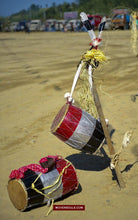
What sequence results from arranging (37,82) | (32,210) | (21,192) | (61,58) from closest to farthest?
(21,192) < (32,210) < (37,82) < (61,58)

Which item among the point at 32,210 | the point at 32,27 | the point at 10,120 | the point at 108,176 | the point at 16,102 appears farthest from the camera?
the point at 32,27

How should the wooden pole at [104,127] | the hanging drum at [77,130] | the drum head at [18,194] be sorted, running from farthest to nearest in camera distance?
the wooden pole at [104,127]
the hanging drum at [77,130]
the drum head at [18,194]

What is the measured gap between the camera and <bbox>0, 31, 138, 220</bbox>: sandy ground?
12.5 ft

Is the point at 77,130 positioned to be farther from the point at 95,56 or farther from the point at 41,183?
the point at 95,56

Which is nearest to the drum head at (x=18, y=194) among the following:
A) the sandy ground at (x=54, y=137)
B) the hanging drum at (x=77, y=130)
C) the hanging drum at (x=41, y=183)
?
the hanging drum at (x=41, y=183)

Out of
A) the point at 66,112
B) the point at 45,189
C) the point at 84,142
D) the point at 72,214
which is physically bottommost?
→ the point at 72,214

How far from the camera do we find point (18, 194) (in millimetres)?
3568

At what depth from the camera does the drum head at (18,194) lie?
3.51m

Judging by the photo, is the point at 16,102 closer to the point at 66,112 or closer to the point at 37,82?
the point at 37,82

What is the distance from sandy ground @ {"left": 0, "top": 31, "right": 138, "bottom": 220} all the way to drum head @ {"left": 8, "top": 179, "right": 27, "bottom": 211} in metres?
0.15

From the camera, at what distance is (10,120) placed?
23.1 feet

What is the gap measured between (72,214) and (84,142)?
0.92 meters

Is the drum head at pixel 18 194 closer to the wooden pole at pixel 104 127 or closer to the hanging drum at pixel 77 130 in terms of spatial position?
the hanging drum at pixel 77 130

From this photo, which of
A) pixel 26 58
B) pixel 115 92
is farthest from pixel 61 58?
pixel 115 92
